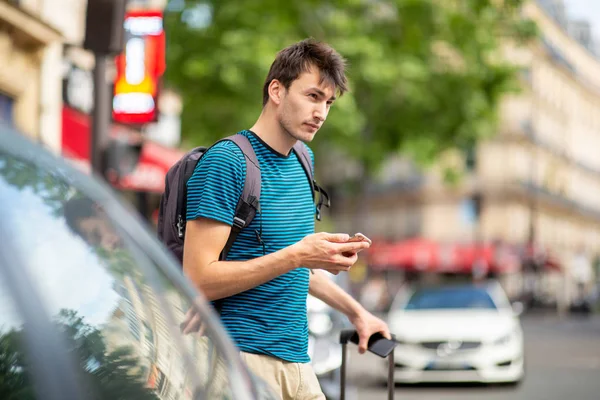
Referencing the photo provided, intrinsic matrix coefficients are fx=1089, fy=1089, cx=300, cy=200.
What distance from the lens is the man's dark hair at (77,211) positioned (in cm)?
159

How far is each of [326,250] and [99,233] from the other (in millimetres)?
1091

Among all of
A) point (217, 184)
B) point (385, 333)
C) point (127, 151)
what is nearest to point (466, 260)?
point (127, 151)

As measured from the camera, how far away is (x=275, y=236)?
9.47 feet

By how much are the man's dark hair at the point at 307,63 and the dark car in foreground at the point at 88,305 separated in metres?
1.19

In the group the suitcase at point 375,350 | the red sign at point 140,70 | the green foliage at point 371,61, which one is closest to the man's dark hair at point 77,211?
the suitcase at point 375,350

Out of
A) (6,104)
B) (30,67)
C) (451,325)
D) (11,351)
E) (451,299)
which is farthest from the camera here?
(451,299)

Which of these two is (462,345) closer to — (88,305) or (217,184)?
(217,184)

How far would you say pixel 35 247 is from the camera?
Answer: 57.4 inches

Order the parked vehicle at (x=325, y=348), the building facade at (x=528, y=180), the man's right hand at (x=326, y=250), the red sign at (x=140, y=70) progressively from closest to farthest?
the man's right hand at (x=326, y=250), the parked vehicle at (x=325, y=348), the red sign at (x=140, y=70), the building facade at (x=528, y=180)

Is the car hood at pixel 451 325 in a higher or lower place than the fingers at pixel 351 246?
lower

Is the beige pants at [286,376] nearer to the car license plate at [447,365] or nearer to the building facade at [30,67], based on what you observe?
the building facade at [30,67]

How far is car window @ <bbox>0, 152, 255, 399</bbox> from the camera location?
1468mm

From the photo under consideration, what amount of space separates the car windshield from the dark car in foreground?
12.5m

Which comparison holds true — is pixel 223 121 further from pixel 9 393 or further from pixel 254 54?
pixel 9 393
